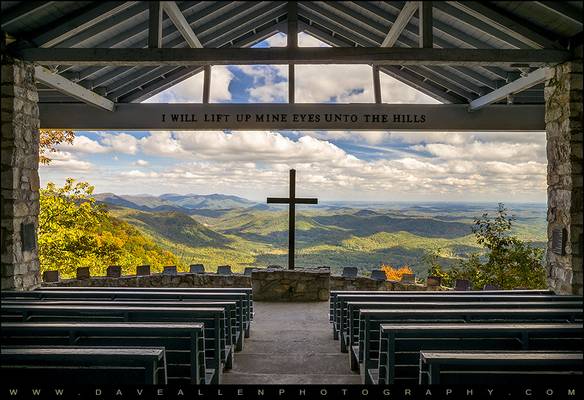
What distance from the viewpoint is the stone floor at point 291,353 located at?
4.53m

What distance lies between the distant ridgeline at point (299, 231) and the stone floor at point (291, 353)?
1994 centimetres

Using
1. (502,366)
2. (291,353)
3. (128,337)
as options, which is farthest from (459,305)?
(128,337)

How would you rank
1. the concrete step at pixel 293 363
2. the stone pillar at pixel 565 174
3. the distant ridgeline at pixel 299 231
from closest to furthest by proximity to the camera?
the concrete step at pixel 293 363
the stone pillar at pixel 565 174
the distant ridgeline at pixel 299 231

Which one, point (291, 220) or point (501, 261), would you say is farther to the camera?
point (501, 261)

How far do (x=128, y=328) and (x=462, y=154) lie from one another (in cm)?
3701

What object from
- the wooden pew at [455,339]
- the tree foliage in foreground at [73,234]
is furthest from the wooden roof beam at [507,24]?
the tree foliage in foreground at [73,234]

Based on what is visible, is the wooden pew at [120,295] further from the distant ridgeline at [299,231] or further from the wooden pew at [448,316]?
the distant ridgeline at [299,231]

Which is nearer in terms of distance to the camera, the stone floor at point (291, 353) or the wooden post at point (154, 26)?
the stone floor at point (291, 353)

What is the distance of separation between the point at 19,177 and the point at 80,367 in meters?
3.68

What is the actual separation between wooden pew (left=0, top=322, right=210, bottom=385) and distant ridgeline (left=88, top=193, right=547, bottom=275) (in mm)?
23722

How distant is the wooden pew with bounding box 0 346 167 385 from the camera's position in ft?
8.61

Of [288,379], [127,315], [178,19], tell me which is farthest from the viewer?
[178,19]

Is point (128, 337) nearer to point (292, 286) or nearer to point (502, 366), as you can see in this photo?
point (502, 366)

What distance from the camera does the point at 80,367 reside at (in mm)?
2699
